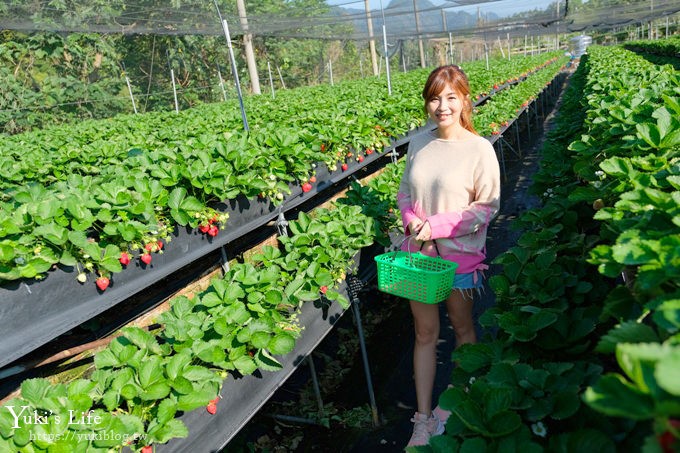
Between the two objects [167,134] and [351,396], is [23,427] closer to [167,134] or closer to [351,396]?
[351,396]

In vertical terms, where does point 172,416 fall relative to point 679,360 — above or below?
below

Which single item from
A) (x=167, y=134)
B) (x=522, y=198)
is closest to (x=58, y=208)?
(x=167, y=134)

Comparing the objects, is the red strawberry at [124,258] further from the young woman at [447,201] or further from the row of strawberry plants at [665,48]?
the row of strawberry plants at [665,48]

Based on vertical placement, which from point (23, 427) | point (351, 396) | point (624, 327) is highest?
point (624, 327)

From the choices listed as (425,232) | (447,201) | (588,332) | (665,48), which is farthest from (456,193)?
(665,48)

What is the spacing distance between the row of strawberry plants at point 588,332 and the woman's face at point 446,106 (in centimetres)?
65

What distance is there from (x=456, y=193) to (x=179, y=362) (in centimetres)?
156

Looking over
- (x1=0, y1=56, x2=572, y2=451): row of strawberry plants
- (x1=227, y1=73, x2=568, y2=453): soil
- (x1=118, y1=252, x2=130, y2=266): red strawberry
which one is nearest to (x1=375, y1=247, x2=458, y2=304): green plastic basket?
(x1=0, y1=56, x2=572, y2=451): row of strawberry plants

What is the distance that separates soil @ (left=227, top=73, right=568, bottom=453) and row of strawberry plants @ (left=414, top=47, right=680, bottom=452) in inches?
57.2

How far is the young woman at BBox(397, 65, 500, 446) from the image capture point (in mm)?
2553

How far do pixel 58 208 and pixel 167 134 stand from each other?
4656 mm

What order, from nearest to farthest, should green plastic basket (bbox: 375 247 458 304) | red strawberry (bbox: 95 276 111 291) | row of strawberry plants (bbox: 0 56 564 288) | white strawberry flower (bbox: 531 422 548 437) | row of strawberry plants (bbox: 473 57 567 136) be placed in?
1. white strawberry flower (bbox: 531 422 548 437)
2. green plastic basket (bbox: 375 247 458 304)
3. row of strawberry plants (bbox: 0 56 564 288)
4. red strawberry (bbox: 95 276 111 291)
5. row of strawberry plants (bbox: 473 57 567 136)

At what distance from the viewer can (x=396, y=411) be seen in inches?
140

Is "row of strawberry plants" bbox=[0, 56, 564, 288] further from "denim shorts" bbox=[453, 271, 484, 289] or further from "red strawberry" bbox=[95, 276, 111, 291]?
"denim shorts" bbox=[453, 271, 484, 289]
